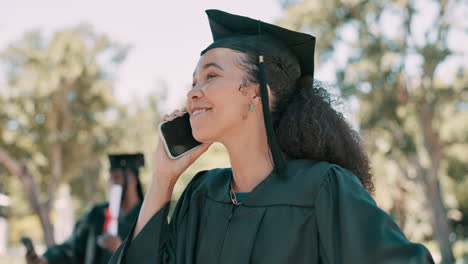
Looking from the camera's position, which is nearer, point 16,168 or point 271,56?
point 271,56

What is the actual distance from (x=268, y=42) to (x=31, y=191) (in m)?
16.6

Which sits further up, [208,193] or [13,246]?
[208,193]

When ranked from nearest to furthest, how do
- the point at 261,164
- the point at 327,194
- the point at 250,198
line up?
the point at 327,194 → the point at 250,198 → the point at 261,164

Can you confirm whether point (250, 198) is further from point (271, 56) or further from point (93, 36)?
point (93, 36)

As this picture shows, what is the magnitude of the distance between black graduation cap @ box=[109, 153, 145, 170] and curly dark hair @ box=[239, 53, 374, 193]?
3.51 metres

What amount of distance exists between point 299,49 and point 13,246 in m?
50.1

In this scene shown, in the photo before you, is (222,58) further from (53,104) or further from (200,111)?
(53,104)

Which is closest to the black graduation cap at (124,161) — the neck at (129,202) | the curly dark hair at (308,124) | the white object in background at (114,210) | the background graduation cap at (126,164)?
the background graduation cap at (126,164)

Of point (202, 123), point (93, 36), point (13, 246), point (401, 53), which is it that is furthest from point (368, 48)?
point (13, 246)

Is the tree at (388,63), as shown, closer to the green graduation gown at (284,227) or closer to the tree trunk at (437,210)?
the tree trunk at (437,210)

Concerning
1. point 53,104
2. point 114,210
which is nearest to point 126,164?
point 114,210

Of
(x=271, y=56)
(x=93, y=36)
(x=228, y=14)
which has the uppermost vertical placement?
(x=93, y=36)

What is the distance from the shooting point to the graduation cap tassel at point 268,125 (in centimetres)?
198

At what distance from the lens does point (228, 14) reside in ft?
7.43
